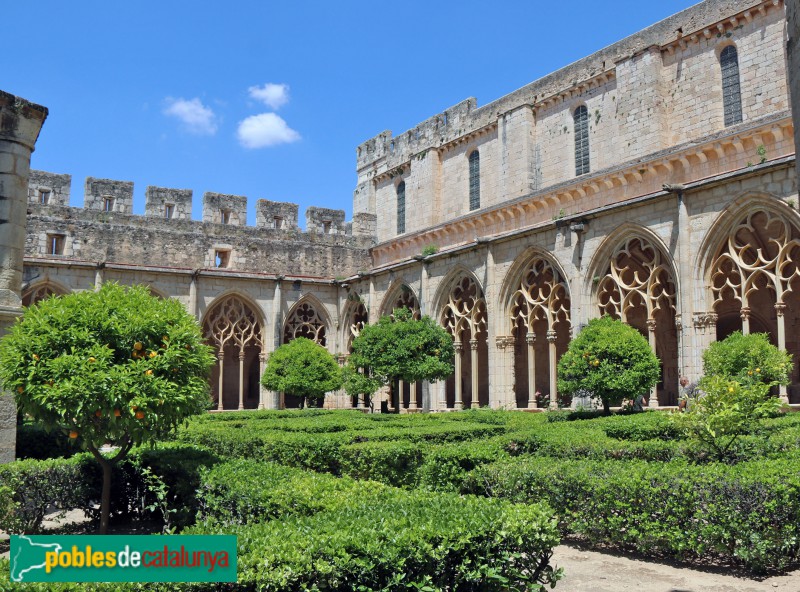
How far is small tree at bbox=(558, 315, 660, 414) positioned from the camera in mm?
12570

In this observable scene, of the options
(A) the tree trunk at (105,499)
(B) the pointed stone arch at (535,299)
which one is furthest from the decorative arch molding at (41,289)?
(A) the tree trunk at (105,499)

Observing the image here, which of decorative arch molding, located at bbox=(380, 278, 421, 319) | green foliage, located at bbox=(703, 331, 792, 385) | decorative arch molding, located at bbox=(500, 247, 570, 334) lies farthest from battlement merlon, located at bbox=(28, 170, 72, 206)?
green foliage, located at bbox=(703, 331, 792, 385)

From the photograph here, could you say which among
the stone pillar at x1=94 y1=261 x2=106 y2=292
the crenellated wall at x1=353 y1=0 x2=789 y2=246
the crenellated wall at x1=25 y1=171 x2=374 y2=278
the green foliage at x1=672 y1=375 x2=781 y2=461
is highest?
the crenellated wall at x1=353 y1=0 x2=789 y2=246

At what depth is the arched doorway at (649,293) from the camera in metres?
14.5

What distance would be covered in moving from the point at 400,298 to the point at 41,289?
10.6 m

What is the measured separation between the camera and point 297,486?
5.30m

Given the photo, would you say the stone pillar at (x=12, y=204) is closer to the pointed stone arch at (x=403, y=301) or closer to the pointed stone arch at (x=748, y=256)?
the pointed stone arch at (x=748, y=256)

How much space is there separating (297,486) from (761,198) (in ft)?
34.3

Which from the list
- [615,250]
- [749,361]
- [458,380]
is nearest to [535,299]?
[615,250]

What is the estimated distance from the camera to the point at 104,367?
598cm

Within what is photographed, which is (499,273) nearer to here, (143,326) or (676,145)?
(676,145)

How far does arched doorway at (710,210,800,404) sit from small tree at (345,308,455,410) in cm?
584

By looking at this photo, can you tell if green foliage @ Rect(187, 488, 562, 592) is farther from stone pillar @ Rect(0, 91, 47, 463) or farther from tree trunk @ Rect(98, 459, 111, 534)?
stone pillar @ Rect(0, 91, 47, 463)

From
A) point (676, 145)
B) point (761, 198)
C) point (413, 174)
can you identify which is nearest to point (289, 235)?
point (413, 174)
